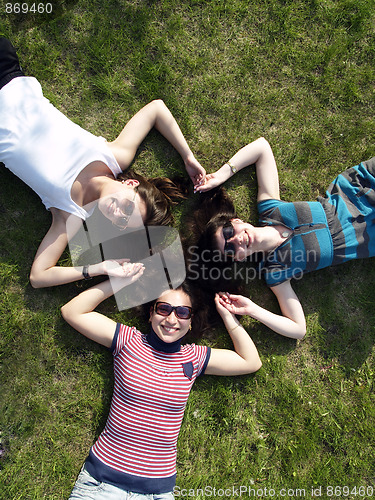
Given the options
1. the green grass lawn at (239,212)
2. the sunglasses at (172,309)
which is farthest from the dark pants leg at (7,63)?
the sunglasses at (172,309)

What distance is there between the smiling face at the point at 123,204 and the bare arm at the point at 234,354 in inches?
53.3

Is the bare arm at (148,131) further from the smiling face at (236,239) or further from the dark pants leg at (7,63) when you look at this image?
the dark pants leg at (7,63)

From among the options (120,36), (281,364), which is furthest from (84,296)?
(120,36)

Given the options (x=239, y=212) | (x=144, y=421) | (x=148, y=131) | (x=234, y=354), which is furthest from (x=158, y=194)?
(x=144, y=421)

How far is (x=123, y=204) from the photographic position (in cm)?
347

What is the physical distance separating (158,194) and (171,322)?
1350mm

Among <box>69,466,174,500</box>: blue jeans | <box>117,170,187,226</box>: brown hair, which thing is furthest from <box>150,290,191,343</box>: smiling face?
<box>69,466,174,500</box>: blue jeans

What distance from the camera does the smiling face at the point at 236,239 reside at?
11.9 ft

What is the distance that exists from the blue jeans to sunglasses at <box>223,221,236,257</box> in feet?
8.47

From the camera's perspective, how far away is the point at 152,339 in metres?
3.73

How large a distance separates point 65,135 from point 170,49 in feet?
5.57

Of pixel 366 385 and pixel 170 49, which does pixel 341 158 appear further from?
pixel 366 385

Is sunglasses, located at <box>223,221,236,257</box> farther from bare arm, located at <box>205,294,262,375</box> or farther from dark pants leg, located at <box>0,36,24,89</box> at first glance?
dark pants leg, located at <box>0,36,24,89</box>

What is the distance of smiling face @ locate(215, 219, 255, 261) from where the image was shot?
11.9 ft
